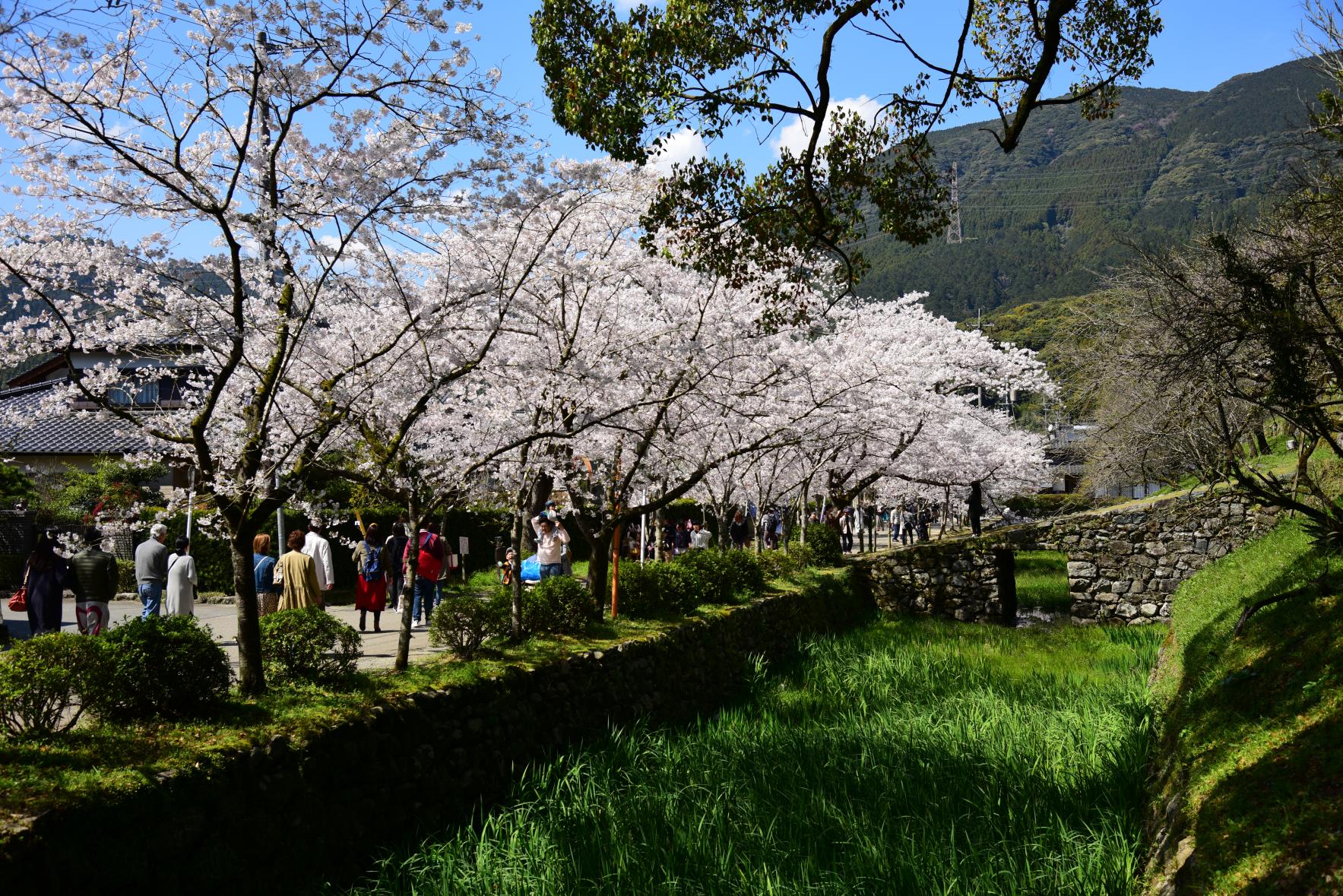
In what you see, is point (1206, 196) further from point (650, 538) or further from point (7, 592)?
point (7, 592)

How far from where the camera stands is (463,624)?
770 centimetres

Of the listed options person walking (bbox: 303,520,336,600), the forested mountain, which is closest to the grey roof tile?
person walking (bbox: 303,520,336,600)

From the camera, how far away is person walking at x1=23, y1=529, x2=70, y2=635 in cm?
816

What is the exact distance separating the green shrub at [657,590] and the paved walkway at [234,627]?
93.2 inches

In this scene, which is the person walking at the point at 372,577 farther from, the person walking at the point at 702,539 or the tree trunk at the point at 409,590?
the person walking at the point at 702,539

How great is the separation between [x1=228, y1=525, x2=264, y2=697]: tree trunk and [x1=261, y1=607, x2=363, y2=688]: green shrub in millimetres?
322

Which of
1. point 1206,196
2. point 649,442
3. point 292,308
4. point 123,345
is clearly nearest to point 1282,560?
point 649,442

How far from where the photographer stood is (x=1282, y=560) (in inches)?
390

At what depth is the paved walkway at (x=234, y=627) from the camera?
8992 millimetres

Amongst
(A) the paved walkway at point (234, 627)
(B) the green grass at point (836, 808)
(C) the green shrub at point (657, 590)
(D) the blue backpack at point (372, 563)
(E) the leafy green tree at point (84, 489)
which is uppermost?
(E) the leafy green tree at point (84, 489)

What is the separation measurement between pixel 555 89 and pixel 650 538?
23.1 meters

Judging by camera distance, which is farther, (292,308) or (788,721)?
(788,721)

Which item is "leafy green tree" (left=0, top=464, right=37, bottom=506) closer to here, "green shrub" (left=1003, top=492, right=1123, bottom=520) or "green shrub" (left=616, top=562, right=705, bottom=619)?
"green shrub" (left=616, top=562, right=705, bottom=619)

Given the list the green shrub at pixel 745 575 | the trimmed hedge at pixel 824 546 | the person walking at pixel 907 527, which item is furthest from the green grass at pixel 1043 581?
the green shrub at pixel 745 575
